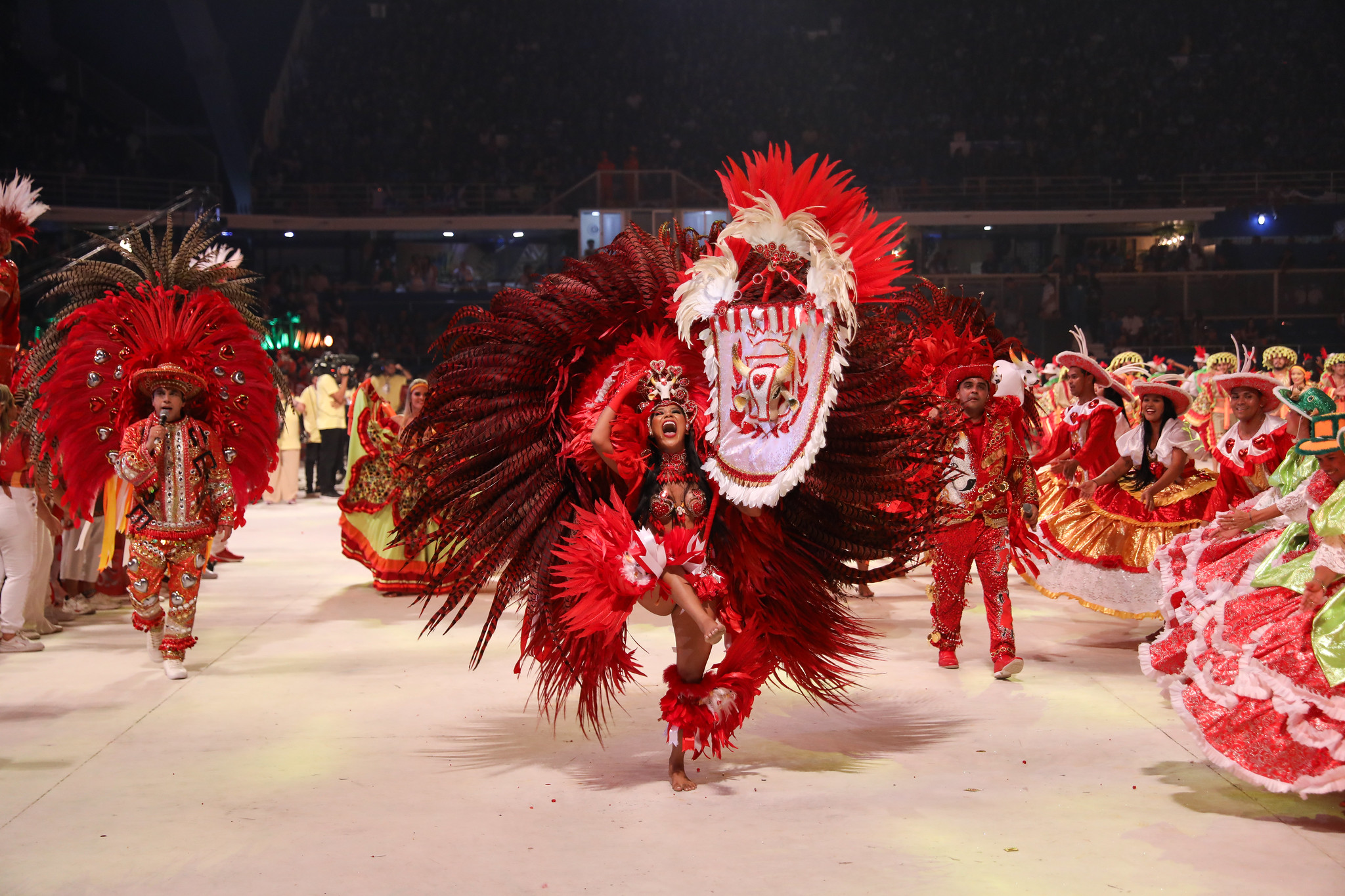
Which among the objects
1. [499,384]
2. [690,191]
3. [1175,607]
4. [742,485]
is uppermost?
[690,191]

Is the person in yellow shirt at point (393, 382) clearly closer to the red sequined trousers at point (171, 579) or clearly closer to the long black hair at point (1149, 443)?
the red sequined trousers at point (171, 579)

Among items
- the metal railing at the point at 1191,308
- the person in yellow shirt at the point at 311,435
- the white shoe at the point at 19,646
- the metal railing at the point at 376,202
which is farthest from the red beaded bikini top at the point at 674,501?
the metal railing at the point at 376,202

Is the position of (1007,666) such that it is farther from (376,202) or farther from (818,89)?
(818,89)

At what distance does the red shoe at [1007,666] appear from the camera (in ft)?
17.8

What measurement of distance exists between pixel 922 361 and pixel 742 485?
2237mm

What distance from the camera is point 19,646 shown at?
6.14m

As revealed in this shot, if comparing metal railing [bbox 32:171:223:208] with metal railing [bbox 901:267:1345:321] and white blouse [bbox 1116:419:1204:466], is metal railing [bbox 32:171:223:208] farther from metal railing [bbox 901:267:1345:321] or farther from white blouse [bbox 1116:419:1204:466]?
white blouse [bbox 1116:419:1204:466]

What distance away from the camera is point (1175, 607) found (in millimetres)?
4258

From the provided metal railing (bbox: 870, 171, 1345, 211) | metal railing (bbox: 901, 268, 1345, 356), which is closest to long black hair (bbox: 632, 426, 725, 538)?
metal railing (bbox: 901, 268, 1345, 356)

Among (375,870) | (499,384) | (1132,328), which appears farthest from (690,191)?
(375,870)

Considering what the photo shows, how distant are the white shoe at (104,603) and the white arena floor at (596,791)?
144cm

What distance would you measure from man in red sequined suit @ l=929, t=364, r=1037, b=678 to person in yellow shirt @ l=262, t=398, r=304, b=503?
998 centimetres

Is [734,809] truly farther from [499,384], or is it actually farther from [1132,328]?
[1132,328]

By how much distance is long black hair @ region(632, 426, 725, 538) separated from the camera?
400 centimetres
